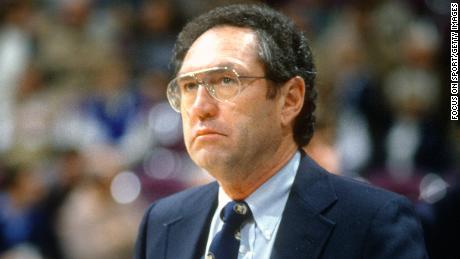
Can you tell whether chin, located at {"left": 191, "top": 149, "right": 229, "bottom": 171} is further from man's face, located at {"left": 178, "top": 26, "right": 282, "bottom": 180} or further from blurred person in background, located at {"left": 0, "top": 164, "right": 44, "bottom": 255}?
blurred person in background, located at {"left": 0, "top": 164, "right": 44, "bottom": 255}

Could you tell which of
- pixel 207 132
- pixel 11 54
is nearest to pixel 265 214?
pixel 207 132

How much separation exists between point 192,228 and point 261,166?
31cm

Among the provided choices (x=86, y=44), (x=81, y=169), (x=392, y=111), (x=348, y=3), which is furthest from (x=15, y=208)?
(x=348, y=3)

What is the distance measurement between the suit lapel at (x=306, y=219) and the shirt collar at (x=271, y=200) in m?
0.03

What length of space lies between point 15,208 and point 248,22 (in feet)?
13.0

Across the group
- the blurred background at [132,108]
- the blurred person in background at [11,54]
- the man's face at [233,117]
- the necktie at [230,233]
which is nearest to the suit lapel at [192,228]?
the necktie at [230,233]

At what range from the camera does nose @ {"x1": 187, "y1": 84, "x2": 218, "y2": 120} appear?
2.37 m

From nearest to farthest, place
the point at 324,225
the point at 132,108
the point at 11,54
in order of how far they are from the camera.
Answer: the point at 324,225
the point at 132,108
the point at 11,54

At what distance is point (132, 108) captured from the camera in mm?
6844

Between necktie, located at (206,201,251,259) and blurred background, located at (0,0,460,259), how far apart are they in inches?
67.8

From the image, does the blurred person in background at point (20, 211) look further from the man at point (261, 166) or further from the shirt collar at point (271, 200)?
the shirt collar at point (271, 200)

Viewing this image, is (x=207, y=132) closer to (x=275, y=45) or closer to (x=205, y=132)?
(x=205, y=132)

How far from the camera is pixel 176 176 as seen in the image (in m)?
6.15

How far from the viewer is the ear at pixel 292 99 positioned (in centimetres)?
249
